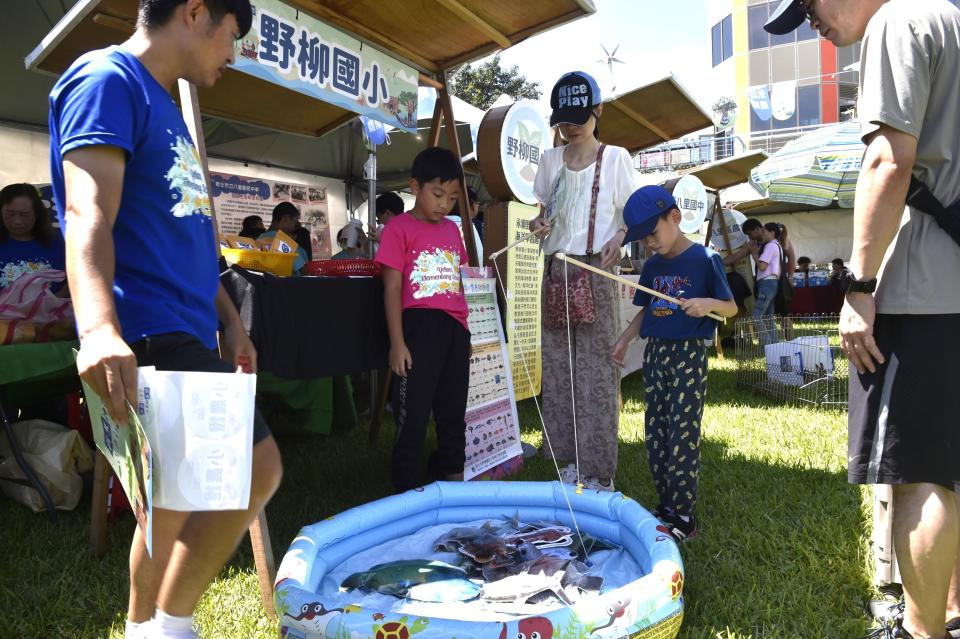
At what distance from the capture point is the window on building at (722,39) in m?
30.6

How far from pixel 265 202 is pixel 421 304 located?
20.1 ft

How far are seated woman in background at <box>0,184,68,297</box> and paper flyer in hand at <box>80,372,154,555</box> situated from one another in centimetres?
261

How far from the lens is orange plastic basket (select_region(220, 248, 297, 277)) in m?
2.33

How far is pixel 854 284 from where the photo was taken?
5.11 feet

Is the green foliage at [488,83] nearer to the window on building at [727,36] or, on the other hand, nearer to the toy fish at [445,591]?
the window on building at [727,36]

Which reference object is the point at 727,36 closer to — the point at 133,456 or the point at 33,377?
the point at 33,377

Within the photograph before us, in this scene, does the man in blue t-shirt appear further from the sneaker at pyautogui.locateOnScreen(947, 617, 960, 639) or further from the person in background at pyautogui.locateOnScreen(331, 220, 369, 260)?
the person in background at pyautogui.locateOnScreen(331, 220, 369, 260)

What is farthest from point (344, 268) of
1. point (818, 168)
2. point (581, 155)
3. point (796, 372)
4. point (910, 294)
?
point (818, 168)

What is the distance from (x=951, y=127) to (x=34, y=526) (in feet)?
11.5

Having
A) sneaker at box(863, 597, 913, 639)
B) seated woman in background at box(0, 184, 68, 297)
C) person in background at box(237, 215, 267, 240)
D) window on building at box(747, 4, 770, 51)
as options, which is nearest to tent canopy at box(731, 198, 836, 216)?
person in background at box(237, 215, 267, 240)

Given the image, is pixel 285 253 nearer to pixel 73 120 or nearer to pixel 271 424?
pixel 73 120

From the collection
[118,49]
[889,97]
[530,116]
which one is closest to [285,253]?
[118,49]

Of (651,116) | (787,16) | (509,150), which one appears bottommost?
(787,16)

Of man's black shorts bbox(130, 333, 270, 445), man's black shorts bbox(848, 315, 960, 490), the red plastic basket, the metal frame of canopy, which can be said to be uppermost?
the metal frame of canopy
